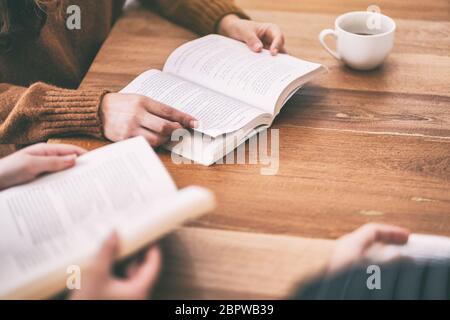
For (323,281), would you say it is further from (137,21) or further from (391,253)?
(137,21)

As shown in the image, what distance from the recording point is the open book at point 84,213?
2.30 ft

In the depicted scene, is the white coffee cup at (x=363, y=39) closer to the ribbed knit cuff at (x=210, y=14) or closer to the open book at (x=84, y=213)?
the ribbed knit cuff at (x=210, y=14)

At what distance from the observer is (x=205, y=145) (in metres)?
0.96

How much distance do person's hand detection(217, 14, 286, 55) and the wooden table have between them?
2.6 inches

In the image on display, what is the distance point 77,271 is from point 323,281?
33 centimetres

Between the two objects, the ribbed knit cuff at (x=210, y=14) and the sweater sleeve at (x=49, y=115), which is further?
the ribbed knit cuff at (x=210, y=14)

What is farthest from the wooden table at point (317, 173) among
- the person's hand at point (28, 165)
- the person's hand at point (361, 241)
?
the person's hand at point (28, 165)

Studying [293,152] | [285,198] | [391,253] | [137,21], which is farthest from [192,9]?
[391,253]

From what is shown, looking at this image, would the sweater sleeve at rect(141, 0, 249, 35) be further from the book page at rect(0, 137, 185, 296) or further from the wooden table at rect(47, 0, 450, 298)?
the book page at rect(0, 137, 185, 296)

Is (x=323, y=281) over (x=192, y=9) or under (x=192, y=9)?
under

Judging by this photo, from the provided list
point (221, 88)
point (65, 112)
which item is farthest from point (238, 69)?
point (65, 112)

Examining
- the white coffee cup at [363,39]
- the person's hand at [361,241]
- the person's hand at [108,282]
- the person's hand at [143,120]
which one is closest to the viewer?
the person's hand at [108,282]

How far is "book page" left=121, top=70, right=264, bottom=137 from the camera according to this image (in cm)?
A: 97
